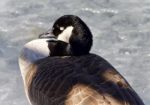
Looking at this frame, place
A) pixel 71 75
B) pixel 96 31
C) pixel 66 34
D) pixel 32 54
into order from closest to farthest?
pixel 71 75 → pixel 66 34 → pixel 32 54 → pixel 96 31

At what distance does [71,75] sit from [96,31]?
6.81 feet

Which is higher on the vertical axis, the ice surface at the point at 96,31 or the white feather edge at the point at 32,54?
the white feather edge at the point at 32,54

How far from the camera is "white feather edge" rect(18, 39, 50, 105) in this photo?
5.16m

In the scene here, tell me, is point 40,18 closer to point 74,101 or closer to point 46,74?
point 46,74

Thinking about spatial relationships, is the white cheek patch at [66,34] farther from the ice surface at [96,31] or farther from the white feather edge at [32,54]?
the ice surface at [96,31]

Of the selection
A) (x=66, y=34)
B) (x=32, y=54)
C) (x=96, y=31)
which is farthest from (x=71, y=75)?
(x=96, y=31)

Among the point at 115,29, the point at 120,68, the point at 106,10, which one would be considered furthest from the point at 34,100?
the point at 106,10

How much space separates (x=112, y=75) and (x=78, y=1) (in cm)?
280

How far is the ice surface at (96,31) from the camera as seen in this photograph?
5426 mm

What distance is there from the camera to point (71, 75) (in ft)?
14.2

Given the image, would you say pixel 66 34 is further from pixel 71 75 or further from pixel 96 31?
pixel 96 31

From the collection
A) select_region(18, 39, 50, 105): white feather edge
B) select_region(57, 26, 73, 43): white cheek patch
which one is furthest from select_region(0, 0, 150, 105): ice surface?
select_region(57, 26, 73, 43): white cheek patch

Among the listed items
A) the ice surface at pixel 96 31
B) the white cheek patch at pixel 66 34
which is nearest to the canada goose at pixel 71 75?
the white cheek patch at pixel 66 34

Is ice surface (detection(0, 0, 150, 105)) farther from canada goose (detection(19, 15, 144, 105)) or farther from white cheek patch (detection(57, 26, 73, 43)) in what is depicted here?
white cheek patch (detection(57, 26, 73, 43))
